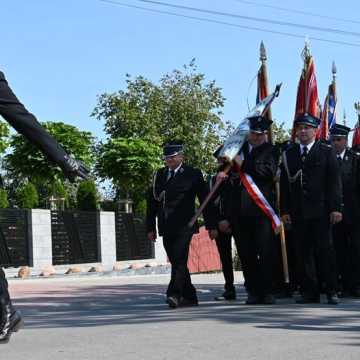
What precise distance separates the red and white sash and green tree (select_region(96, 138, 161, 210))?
3135cm

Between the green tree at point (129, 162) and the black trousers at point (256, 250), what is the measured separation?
3114cm

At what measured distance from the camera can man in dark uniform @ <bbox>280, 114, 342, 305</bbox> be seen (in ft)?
31.5

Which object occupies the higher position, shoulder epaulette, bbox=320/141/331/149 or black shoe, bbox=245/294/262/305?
shoulder epaulette, bbox=320/141/331/149

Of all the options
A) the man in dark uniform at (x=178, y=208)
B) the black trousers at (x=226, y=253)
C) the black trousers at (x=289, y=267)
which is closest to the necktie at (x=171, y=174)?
the man in dark uniform at (x=178, y=208)

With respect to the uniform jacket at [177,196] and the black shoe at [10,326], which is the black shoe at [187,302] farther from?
the black shoe at [10,326]

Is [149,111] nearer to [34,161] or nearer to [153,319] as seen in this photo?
[34,161]

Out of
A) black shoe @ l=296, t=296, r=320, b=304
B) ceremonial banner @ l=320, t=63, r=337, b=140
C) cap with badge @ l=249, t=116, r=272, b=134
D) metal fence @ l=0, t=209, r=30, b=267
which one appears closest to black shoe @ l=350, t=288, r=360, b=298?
black shoe @ l=296, t=296, r=320, b=304

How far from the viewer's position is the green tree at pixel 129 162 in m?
41.2

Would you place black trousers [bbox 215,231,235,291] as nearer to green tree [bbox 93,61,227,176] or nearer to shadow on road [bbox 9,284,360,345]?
shadow on road [bbox 9,284,360,345]

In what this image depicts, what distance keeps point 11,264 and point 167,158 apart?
1394 cm

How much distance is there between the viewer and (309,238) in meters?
9.79

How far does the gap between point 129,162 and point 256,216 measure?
3152cm

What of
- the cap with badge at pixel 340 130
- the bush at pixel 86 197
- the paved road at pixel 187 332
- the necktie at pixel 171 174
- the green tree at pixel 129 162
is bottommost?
the paved road at pixel 187 332

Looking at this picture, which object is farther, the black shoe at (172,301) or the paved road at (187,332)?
the black shoe at (172,301)
